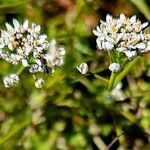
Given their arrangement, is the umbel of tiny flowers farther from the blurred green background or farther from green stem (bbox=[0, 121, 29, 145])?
green stem (bbox=[0, 121, 29, 145])

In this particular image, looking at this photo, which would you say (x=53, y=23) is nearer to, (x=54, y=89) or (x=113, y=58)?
(x=54, y=89)

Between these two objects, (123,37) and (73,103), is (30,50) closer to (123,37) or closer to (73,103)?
(123,37)

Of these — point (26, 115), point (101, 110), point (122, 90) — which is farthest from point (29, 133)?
point (122, 90)

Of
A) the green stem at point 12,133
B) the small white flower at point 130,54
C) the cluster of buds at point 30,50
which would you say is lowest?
the small white flower at point 130,54

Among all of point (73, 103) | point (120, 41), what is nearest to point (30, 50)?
point (120, 41)

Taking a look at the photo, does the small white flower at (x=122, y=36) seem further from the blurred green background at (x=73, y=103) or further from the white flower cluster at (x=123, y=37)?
the blurred green background at (x=73, y=103)

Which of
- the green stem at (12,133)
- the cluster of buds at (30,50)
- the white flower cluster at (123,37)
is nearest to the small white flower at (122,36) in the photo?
the white flower cluster at (123,37)
